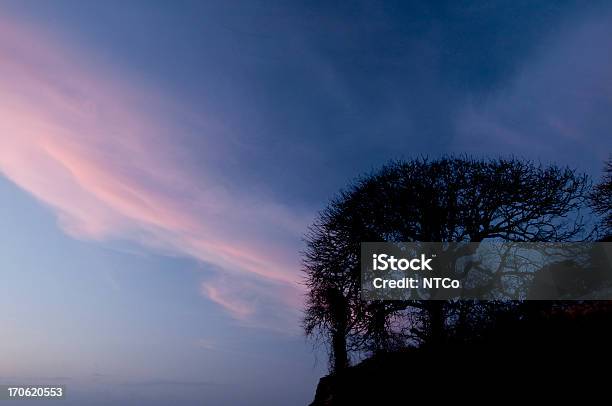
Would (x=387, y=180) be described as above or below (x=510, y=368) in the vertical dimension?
above

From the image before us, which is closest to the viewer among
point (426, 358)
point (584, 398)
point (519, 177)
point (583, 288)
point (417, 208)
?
point (584, 398)

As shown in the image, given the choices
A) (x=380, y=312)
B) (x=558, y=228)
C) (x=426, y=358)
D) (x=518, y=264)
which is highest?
(x=558, y=228)

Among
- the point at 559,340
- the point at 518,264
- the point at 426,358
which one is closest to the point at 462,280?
the point at 518,264

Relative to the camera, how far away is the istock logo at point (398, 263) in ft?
75.1

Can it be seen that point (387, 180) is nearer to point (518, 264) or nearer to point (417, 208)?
point (417, 208)

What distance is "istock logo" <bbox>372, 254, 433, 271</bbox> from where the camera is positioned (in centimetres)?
2289

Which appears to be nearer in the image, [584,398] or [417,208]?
[584,398]

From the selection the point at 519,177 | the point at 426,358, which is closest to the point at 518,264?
the point at 519,177

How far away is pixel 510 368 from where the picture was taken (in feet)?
27.0

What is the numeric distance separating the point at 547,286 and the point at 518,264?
1.58 m

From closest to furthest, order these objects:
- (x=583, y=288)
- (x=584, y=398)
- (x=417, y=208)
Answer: (x=584, y=398)
(x=583, y=288)
(x=417, y=208)

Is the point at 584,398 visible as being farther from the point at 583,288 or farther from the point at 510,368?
the point at 583,288

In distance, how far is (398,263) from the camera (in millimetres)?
23359

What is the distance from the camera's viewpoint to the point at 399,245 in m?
23.5
